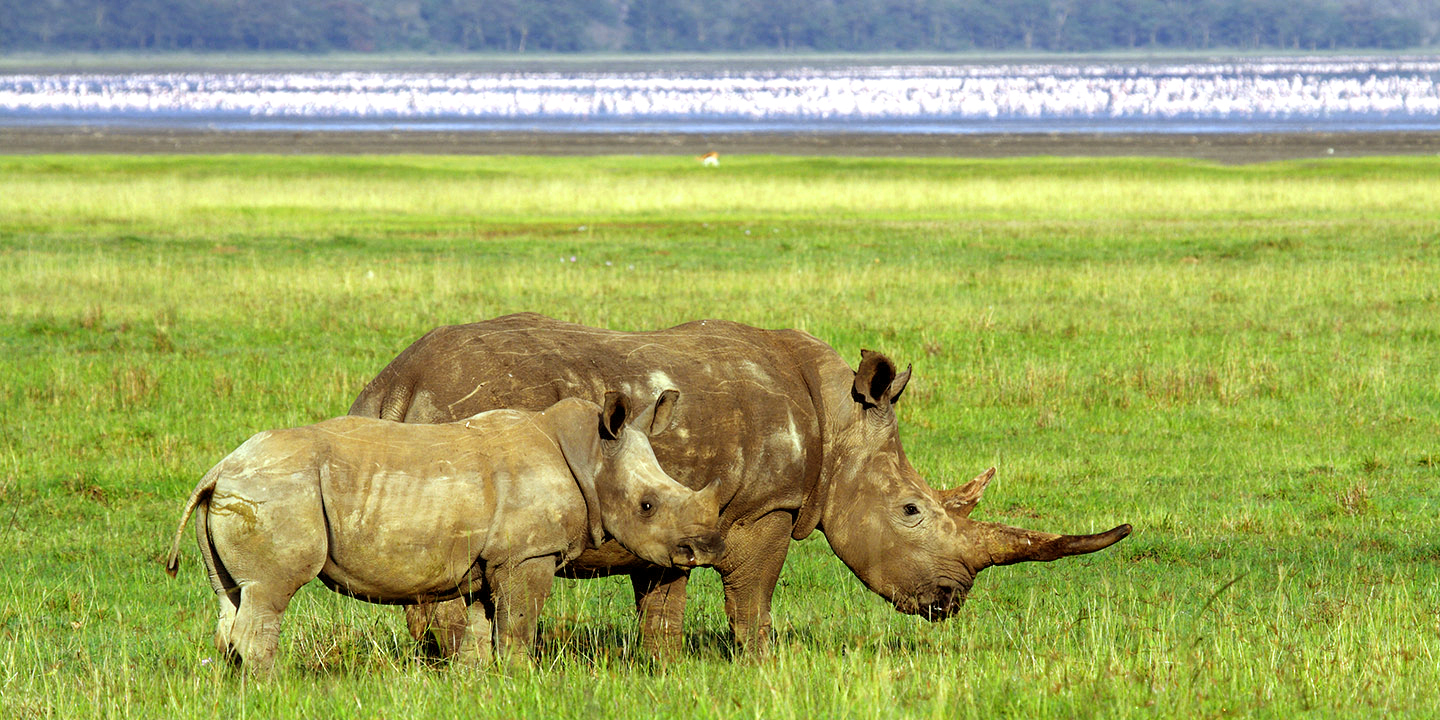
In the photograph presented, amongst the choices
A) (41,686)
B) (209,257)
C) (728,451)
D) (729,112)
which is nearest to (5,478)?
(41,686)

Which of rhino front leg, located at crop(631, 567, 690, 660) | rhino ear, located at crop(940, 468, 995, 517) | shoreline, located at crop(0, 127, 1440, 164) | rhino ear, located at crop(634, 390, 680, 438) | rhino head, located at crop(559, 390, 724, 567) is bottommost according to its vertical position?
rhino front leg, located at crop(631, 567, 690, 660)

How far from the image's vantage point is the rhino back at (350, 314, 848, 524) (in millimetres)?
6289

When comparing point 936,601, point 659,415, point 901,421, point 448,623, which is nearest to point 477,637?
point 448,623

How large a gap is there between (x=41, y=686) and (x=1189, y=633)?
508 centimetres

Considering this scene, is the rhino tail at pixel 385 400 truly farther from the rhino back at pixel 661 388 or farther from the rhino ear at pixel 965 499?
the rhino ear at pixel 965 499

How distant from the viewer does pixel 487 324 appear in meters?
6.67

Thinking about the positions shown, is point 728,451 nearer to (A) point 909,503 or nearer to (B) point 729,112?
(A) point 909,503

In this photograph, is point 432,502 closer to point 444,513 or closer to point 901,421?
point 444,513

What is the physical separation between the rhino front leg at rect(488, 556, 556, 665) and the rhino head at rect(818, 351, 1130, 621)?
72.3 inches

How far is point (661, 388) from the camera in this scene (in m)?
6.47

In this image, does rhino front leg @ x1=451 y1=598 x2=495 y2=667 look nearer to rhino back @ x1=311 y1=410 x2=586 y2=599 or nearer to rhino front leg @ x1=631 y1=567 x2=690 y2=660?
rhino back @ x1=311 y1=410 x2=586 y2=599

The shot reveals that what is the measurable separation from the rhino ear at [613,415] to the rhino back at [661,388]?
719mm

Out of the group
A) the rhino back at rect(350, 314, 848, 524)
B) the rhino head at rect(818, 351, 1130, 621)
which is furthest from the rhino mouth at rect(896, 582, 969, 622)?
the rhino back at rect(350, 314, 848, 524)

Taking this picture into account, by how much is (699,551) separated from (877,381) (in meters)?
1.67
